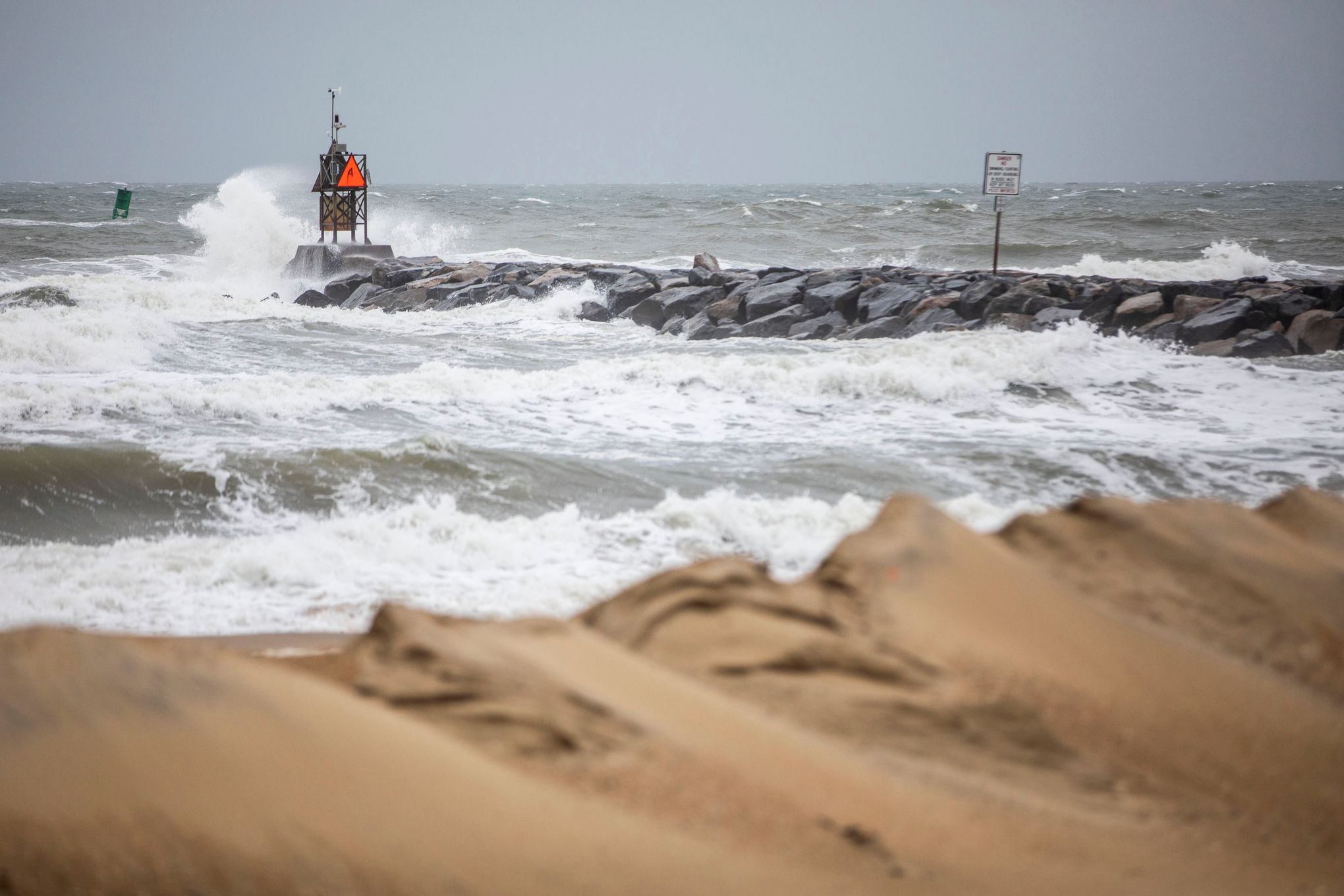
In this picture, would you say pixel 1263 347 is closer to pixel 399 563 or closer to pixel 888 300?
pixel 888 300

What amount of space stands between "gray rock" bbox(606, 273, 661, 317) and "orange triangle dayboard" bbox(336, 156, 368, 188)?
5.68m

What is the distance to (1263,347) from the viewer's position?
1127 centimetres

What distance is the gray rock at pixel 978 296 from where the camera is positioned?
13289 mm

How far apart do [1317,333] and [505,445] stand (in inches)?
396

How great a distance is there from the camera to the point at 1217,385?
9.73 meters

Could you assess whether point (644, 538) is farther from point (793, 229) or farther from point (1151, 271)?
point (793, 229)

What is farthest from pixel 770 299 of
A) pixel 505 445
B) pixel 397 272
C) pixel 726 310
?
pixel 505 445

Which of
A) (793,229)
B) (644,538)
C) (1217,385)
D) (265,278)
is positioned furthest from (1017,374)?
(793,229)

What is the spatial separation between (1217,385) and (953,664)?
30.5 feet

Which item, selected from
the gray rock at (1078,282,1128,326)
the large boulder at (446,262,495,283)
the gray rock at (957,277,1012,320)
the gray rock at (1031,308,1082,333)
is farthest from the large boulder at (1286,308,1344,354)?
the large boulder at (446,262,495,283)

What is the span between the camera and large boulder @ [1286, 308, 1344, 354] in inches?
456

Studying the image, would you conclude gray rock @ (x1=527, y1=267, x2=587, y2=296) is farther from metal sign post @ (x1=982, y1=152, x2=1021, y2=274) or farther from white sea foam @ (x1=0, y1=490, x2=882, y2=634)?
white sea foam @ (x1=0, y1=490, x2=882, y2=634)

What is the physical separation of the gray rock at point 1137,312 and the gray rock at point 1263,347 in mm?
1349

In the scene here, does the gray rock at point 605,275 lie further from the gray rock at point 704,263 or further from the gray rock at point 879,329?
the gray rock at point 879,329
